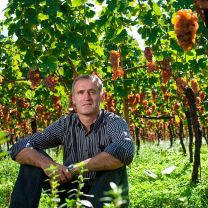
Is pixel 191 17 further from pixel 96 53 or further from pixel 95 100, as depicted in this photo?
pixel 96 53

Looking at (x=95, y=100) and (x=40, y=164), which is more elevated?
(x=95, y=100)

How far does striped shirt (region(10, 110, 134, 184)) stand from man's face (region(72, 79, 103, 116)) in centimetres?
9

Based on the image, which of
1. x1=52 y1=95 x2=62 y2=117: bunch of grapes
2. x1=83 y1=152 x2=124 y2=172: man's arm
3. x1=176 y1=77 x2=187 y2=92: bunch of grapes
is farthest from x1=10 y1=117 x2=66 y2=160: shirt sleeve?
x1=52 y1=95 x2=62 y2=117: bunch of grapes

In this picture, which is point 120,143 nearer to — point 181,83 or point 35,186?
point 35,186

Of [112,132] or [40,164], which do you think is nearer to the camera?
[40,164]

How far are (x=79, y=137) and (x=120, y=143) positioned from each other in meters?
0.54

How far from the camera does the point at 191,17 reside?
134 centimetres

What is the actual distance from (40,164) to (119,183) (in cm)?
57

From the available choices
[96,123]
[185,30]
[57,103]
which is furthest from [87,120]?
[57,103]

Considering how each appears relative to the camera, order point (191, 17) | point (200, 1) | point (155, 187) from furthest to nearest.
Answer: point (155, 187) → point (191, 17) → point (200, 1)

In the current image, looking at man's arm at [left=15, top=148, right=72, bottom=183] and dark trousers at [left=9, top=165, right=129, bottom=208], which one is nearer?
dark trousers at [left=9, top=165, right=129, bottom=208]

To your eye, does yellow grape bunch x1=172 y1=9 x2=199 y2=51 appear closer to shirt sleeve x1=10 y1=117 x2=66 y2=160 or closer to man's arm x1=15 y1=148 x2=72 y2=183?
man's arm x1=15 y1=148 x2=72 y2=183

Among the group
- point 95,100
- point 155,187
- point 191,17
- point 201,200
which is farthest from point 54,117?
point 191,17

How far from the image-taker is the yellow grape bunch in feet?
4.23
